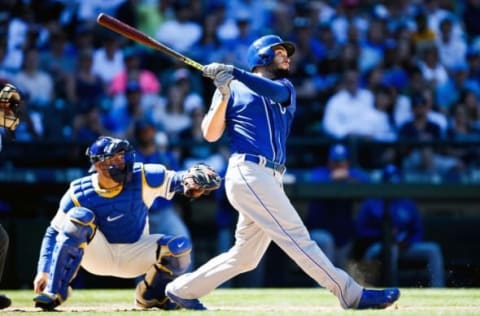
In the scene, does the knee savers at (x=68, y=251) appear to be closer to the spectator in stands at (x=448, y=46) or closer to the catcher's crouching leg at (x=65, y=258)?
the catcher's crouching leg at (x=65, y=258)

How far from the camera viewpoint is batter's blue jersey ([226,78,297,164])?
6.40 metres

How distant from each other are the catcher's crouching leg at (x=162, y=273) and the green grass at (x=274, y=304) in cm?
17

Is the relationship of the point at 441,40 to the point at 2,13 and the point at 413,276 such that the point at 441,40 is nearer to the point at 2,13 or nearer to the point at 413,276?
the point at 413,276

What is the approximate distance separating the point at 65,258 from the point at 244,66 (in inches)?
242

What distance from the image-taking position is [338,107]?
11.9 meters

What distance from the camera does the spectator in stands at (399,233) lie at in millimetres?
11078

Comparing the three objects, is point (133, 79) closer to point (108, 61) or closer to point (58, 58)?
point (108, 61)

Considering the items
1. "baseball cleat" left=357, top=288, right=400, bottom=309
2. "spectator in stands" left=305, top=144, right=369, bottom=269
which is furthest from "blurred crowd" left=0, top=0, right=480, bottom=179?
"baseball cleat" left=357, top=288, right=400, bottom=309

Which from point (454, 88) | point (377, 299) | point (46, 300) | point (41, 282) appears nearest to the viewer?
point (377, 299)

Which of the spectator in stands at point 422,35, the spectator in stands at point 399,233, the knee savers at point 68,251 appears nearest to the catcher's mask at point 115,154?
the knee savers at point 68,251

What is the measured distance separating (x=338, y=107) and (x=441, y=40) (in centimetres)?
241

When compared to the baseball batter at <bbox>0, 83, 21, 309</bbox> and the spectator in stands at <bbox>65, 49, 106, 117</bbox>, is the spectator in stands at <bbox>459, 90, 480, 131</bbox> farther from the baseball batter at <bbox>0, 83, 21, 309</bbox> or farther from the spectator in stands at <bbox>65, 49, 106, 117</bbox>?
the baseball batter at <bbox>0, 83, 21, 309</bbox>

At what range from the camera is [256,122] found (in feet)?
21.0

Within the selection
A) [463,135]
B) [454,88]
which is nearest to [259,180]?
[463,135]
